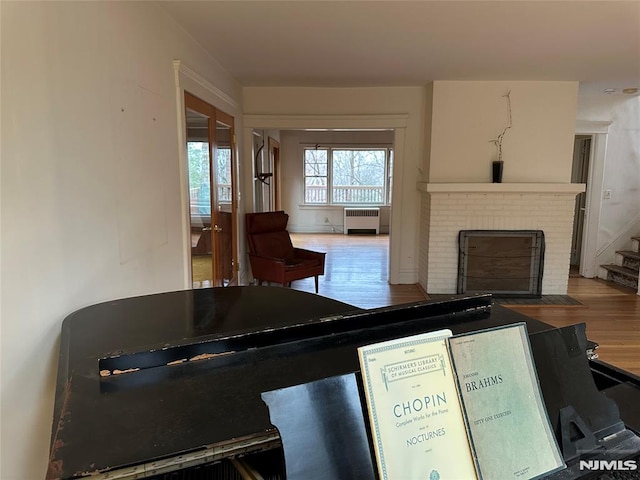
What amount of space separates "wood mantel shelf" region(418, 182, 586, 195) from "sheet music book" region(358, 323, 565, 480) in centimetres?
408

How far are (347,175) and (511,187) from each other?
579 centimetres

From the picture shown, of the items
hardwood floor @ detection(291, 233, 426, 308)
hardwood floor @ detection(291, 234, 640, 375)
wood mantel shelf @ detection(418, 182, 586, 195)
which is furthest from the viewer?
hardwood floor @ detection(291, 233, 426, 308)

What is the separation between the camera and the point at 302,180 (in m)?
10.3

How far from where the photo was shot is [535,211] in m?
5.02

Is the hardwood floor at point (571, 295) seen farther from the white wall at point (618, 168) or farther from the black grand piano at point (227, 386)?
the black grand piano at point (227, 386)

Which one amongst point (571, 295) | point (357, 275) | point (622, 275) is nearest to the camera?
point (571, 295)

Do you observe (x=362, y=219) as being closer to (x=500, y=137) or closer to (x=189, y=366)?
(x=500, y=137)

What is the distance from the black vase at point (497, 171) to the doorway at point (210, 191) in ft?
9.93

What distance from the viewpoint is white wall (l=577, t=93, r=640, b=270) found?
5.64 metres

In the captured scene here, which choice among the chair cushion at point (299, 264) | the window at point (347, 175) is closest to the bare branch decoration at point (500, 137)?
the chair cushion at point (299, 264)

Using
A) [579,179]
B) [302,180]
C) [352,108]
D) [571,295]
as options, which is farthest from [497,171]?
[302,180]

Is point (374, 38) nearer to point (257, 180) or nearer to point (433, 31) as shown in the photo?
point (433, 31)

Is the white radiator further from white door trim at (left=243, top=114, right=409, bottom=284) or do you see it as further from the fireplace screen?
the fireplace screen

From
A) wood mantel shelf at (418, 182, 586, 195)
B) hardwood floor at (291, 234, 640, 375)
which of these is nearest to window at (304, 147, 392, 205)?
hardwood floor at (291, 234, 640, 375)
